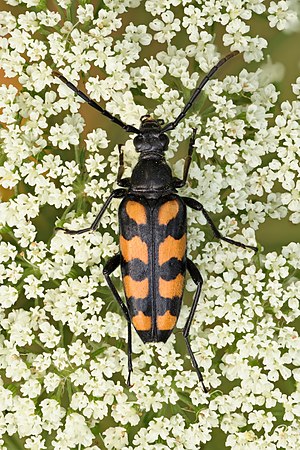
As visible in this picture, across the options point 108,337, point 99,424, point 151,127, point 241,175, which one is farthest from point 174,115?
point 99,424

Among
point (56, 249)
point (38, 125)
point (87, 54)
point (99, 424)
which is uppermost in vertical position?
point (87, 54)

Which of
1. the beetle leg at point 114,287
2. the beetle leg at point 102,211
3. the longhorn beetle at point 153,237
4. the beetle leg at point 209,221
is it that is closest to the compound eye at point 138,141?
the longhorn beetle at point 153,237

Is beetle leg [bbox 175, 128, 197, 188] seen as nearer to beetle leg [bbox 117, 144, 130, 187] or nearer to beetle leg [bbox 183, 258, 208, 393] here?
beetle leg [bbox 117, 144, 130, 187]

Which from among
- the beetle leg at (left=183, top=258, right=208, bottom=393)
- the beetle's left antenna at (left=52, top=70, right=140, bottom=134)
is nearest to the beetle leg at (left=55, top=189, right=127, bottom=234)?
the beetle's left antenna at (left=52, top=70, right=140, bottom=134)

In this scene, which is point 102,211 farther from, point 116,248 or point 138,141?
point 138,141

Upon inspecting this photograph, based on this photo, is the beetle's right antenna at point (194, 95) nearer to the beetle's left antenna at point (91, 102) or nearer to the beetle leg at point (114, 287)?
the beetle's left antenna at point (91, 102)

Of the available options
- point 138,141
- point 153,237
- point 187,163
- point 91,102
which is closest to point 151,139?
point 138,141

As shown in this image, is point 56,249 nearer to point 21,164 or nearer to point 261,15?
point 21,164
